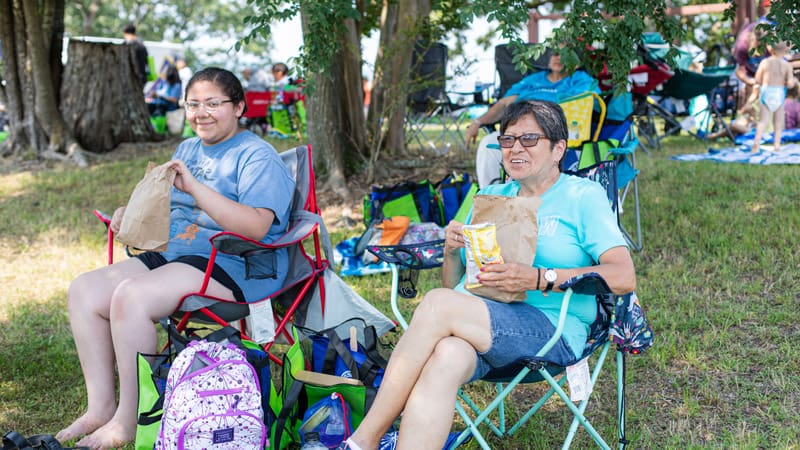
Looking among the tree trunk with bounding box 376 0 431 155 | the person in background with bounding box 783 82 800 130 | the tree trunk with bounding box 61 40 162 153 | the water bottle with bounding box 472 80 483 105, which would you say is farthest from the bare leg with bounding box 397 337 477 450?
the person in background with bounding box 783 82 800 130

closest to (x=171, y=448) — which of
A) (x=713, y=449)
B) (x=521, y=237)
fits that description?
(x=521, y=237)

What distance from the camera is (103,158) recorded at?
25.6 feet

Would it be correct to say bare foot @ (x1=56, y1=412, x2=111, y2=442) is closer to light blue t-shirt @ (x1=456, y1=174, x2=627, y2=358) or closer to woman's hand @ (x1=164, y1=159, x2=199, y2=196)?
woman's hand @ (x1=164, y1=159, x2=199, y2=196)

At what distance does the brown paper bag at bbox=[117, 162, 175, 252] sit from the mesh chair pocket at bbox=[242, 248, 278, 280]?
0.33m

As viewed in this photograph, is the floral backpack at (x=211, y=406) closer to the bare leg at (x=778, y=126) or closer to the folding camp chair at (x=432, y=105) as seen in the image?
the folding camp chair at (x=432, y=105)

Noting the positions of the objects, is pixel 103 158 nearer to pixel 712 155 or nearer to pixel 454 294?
pixel 712 155

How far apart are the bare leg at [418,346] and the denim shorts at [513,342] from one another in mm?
28

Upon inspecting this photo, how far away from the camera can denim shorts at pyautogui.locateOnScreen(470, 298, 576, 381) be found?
6.36 ft

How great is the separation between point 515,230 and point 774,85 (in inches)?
250

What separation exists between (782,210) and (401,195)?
2349 millimetres

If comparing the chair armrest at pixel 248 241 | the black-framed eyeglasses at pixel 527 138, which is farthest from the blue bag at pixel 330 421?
the black-framed eyeglasses at pixel 527 138

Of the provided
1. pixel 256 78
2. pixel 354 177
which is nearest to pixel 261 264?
pixel 354 177

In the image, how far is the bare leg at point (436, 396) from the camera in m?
1.82

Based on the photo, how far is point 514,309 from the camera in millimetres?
2031
